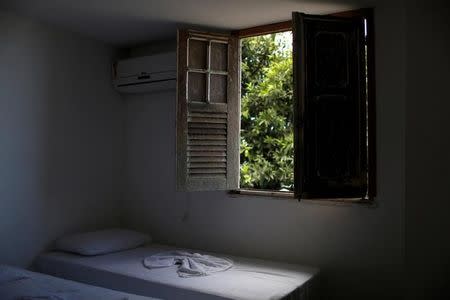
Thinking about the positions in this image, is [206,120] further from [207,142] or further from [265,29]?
[265,29]

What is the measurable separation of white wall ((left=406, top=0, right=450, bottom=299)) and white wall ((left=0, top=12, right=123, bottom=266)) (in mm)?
2341

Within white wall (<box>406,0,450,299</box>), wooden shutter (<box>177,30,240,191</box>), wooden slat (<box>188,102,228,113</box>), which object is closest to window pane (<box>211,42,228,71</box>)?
wooden shutter (<box>177,30,240,191</box>)

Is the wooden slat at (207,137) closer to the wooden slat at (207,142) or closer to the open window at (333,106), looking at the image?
the wooden slat at (207,142)

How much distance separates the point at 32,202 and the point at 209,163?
1.30 meters

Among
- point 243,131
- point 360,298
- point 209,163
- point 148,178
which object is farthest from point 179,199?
point 360,298

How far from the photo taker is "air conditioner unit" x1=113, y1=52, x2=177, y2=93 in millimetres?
3207

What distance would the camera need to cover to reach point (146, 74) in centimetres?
332

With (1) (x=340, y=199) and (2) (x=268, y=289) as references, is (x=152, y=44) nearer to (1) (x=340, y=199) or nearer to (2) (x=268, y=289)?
(1) (x=340, y=199)

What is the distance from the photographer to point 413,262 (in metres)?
2.40

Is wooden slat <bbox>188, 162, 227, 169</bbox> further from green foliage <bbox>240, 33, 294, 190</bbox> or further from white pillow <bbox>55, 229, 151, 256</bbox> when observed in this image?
white pillow <bbox>55, 229, 151, 256</bbox>

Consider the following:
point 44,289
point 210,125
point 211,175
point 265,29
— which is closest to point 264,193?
point 211,175

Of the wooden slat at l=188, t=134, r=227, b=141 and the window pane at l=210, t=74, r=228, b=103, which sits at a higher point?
the window pane at l=210, t=74, r=228, b=103

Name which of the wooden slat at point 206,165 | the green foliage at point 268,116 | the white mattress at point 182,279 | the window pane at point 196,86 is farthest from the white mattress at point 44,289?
the green foliage at point 268,116

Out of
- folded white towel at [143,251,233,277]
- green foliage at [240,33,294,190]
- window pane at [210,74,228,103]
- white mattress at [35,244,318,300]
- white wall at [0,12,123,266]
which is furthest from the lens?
green foliage at [240,33,294,190]
